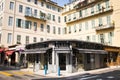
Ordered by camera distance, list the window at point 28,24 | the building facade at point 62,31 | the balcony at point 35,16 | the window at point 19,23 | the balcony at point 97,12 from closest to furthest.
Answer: the building facade at point 62,31 → the balcony at point 97,12 → the window at point 19,23 → the window at point 28,24 → the balcony at point 35,16

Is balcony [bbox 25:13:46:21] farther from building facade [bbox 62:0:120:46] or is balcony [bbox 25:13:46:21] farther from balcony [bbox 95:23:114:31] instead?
balcony [bbox 95:23:114:31]

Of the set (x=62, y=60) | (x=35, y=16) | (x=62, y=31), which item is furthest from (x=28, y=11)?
(x=62, y=60)

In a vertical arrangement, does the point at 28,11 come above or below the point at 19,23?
above

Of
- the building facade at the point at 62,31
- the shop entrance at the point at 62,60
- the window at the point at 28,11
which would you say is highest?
the window at the point at 28,11

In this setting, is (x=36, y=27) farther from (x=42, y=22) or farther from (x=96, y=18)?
(x=96, y=18)

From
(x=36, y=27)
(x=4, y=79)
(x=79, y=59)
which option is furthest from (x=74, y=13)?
(x=4, y=79)

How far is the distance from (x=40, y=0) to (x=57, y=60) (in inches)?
923

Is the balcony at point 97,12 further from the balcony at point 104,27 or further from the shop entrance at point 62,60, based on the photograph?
the shop entrance at point 62,60

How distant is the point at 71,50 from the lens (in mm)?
22844

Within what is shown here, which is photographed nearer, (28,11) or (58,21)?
(28,11)

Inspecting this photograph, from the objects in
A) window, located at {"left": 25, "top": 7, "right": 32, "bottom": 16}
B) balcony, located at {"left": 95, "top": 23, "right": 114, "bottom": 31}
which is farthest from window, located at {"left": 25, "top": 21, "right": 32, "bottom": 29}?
balcony, located at {"left": 95, "top": 23, "right": 114, "bottom": 31}

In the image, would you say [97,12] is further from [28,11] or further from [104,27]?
[28,11]

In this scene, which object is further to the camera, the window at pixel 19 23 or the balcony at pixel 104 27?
the window at pixel 19 23

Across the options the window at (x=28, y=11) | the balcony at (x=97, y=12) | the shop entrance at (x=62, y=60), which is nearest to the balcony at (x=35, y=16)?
the window at (x=28, y=11)
